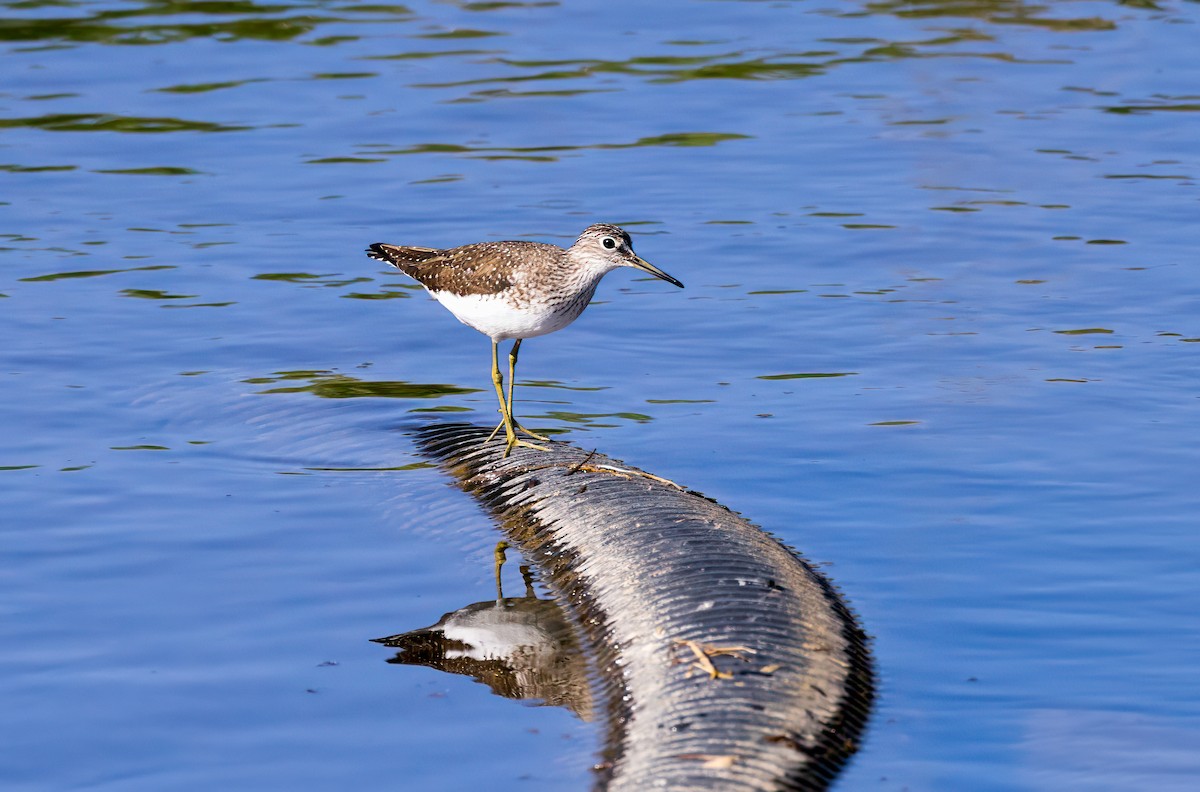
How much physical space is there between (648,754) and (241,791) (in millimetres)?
1369

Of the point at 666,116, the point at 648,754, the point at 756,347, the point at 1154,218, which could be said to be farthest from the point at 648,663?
the point at 666,116

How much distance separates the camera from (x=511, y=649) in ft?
23.0

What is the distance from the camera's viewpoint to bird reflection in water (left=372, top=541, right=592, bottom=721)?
665cm

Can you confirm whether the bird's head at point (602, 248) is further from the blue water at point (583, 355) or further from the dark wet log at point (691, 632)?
the dark wet log at point (691, 632)

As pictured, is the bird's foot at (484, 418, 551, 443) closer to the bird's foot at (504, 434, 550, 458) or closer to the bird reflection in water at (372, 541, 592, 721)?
the bird's foot at (504, 434, 550, 458)

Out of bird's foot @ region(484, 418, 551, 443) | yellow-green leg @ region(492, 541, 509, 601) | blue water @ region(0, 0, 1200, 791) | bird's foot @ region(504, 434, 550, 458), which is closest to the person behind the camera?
blue water @ region(0, 0, 1200, 791)

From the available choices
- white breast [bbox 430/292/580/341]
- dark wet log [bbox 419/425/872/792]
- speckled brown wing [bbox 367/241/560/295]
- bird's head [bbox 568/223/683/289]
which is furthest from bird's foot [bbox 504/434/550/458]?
bird's head [bbox 568/223/683/289]

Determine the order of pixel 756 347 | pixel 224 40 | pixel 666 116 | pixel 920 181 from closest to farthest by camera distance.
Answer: pixel 756 347, pixel 920 181, pixel 666 116, pixel 224 40

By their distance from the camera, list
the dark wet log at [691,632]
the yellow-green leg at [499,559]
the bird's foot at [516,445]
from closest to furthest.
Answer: the dark wet log at [691,632], the yellow-green leg at [499,559], the bird's foot at [516,445]

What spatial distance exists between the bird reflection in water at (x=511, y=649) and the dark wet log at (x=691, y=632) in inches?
3.5

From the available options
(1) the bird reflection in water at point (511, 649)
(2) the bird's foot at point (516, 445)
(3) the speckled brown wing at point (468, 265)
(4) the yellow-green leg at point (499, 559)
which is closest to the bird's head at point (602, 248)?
(3) the speckled brown wing at point (468, 265)

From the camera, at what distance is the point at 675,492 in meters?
7.90

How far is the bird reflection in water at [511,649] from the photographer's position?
21.8 ft

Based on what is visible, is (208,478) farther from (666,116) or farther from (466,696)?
(666,116)
